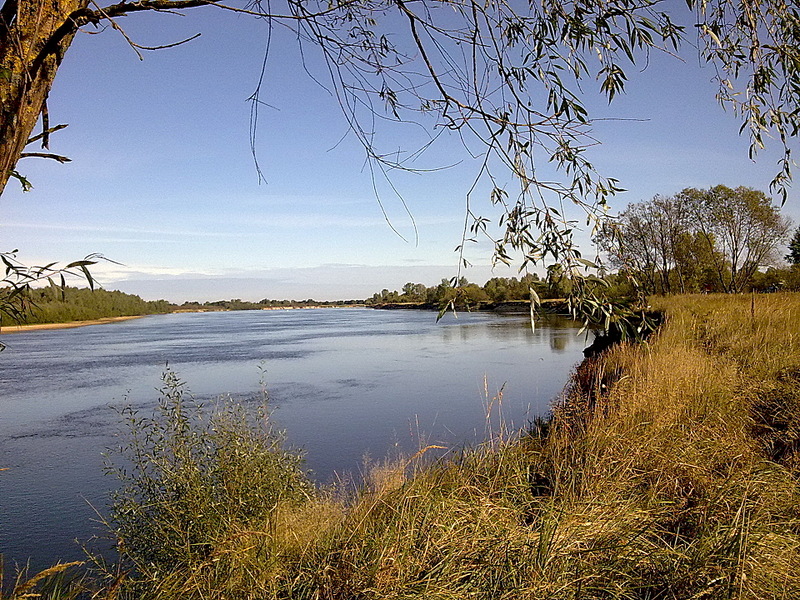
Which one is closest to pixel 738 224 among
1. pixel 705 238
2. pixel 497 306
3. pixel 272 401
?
pixel 705 238

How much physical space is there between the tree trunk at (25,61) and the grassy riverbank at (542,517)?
1.62 m

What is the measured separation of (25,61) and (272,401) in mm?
11004

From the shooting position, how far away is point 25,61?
50.9 inches

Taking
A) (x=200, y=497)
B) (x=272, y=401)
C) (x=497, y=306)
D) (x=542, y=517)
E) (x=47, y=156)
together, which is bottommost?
(x=272, y=401)

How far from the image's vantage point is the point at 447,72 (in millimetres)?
2033

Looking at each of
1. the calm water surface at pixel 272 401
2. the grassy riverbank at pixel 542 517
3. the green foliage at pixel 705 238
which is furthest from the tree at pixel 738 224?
the grassy riverbank at pixel 542 517

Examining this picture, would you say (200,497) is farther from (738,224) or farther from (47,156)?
(738,224)

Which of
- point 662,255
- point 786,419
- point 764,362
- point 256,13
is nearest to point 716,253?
point 662,255

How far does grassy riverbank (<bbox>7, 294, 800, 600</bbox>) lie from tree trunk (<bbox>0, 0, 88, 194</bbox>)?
5.32 feet

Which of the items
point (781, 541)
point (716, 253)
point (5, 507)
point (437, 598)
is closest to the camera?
point (437, 598)

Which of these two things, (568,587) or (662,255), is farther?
(662,255)

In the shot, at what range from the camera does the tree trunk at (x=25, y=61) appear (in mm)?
1291

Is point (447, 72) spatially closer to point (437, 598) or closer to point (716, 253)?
point (437, 598)

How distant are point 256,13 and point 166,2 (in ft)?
0.86
